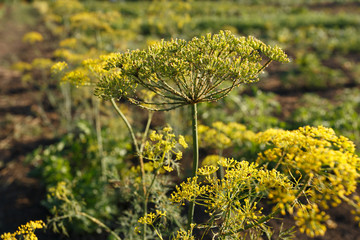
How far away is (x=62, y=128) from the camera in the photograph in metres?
6.56

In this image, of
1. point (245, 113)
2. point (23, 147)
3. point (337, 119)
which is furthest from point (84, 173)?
point (337, 119)

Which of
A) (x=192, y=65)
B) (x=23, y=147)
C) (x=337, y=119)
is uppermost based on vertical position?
(x=192, y=65)

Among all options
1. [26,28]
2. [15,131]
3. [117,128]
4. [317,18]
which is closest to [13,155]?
[15,131]

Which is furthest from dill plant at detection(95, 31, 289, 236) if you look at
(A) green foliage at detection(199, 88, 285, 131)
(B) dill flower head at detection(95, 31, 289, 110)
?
(A) green foliage at detection(199, 88, 285, 131)

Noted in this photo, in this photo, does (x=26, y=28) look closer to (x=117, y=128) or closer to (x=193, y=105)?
(x=117, y=128)

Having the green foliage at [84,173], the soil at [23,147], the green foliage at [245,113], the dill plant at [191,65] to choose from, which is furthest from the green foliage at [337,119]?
the green foliage at [84,173]

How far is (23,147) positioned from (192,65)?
5.66 metres

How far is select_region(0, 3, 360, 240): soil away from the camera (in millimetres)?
3664

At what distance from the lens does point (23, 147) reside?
604cm

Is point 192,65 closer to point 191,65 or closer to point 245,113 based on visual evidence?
point 191,65

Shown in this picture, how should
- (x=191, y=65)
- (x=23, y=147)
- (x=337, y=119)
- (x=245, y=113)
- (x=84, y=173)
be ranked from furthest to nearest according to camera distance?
(x=23, y=147)
(x=245, y=113)
(x=337, y=119)
(x=84, y=173)
(x=191, y=65)

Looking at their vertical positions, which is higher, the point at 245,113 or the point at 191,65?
the point at 191,65

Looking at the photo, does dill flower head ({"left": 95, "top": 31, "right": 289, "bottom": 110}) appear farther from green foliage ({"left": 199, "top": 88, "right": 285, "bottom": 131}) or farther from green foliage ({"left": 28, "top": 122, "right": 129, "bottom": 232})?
green foliage ({"left": 199, "top": 88, "right": 285, "bottom": 131})

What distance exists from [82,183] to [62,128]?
3.05 m
